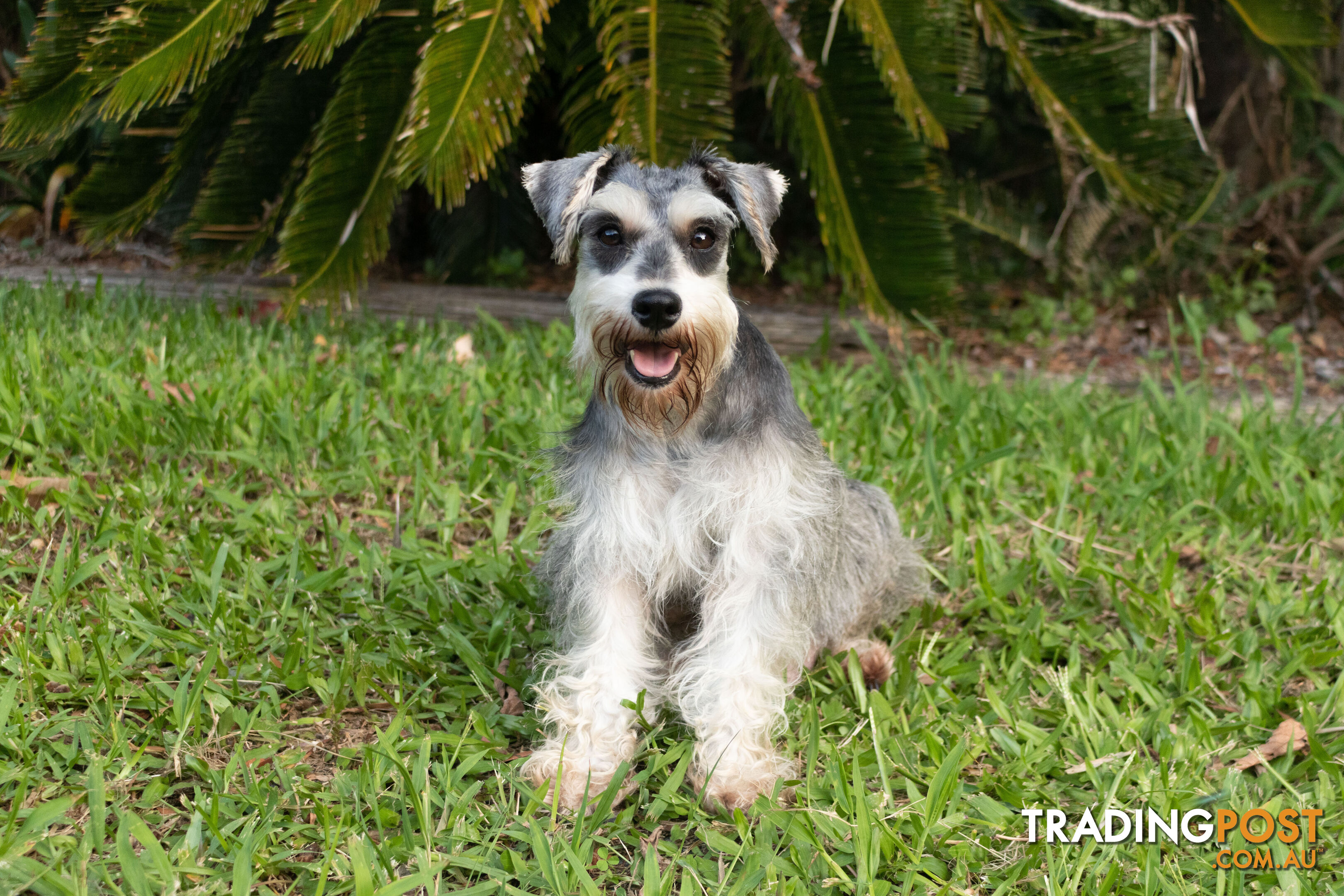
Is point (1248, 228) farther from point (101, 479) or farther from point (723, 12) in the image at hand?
point (101, 479)

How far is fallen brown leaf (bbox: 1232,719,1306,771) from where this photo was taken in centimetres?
281

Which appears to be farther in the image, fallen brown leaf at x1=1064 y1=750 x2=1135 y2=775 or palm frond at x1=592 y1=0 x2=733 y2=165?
palm frond at x1=592 y1=0 x2=733 y2=165

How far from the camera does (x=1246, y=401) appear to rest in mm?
5055

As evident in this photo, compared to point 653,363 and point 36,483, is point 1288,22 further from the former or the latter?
point 36,483

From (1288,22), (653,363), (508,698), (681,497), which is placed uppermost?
(1288,22)

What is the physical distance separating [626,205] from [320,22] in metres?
2.10

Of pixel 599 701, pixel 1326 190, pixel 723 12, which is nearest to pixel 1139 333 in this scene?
pixel 1326 190

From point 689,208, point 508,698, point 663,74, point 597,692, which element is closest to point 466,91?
point 663,74

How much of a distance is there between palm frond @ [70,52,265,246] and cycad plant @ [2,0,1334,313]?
0.01 metres

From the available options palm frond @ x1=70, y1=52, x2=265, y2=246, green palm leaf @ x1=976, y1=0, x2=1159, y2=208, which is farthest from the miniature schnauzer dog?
palm frond @ x1=70, y1=52, x2=265, y2=246

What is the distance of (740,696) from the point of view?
271 cm

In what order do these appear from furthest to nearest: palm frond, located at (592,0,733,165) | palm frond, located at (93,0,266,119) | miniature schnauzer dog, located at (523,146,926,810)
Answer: palm frond, located at (592,0,733,165)
palm frond, located at (93,0,266,119)
miniature schnauzer dog, located at (523,146,926,810)

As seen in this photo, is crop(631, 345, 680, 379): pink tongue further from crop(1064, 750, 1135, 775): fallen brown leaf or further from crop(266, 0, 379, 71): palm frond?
crop(266, 0, 379, 71): palm frond

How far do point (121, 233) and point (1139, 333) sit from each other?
21.1 feet
